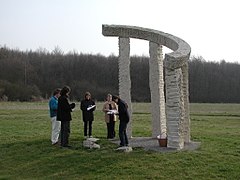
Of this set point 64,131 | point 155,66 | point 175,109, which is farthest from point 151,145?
point 155,66

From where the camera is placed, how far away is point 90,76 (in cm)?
8900

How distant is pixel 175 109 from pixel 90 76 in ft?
248

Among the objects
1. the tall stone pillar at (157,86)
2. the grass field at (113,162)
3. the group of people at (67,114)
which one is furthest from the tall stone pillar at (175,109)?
the tall stone pillar at (157,86)

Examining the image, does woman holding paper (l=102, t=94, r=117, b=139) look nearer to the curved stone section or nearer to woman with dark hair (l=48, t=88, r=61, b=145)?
woman with dark hair (l=48, t=88, r=61, b=145)

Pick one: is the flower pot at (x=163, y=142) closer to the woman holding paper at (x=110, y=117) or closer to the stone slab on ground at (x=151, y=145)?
the stone slab on ground at (x=151, y=145)

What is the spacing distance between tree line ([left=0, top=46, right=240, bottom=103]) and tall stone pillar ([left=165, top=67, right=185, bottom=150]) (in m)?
56.3

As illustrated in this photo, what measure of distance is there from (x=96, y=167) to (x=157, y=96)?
17.9 feet

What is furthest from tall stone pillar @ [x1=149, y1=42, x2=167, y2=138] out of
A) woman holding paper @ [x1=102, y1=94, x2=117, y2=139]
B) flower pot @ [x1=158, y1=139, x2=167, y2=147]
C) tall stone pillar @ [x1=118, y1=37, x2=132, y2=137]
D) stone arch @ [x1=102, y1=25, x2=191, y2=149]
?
flower pot @ [x1=158, y1=139, x2=167, y2=147]

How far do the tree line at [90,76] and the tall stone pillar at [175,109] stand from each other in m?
56.3

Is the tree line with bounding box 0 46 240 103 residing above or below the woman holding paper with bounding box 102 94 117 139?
above

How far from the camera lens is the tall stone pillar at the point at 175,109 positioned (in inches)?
547

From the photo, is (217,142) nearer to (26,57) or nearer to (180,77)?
(180,77)

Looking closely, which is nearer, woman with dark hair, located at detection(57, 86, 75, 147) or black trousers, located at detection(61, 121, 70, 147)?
woman with dark hair, located at detection(57, 86, 75, 147)

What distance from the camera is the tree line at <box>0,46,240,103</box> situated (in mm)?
77012
